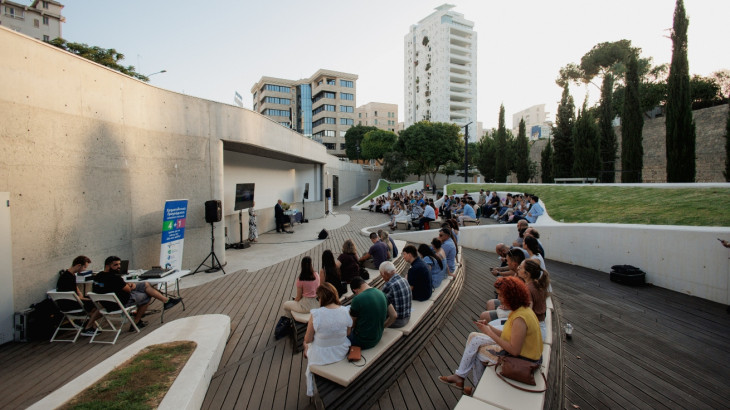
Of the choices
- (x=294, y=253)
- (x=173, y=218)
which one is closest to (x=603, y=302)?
(x=294, y=253)

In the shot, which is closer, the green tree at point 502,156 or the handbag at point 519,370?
the handbag at point 519,370

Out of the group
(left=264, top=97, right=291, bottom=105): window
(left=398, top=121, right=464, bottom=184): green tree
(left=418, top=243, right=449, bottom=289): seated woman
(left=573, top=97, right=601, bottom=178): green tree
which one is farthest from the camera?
(left=264, top=97, right=291, bottom=105): window

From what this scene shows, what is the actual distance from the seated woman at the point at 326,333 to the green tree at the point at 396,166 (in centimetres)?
4076

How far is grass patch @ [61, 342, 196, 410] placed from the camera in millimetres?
2840

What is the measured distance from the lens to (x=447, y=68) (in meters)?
65.2

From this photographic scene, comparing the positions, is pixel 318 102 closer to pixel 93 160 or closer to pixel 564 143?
pixel 564 143

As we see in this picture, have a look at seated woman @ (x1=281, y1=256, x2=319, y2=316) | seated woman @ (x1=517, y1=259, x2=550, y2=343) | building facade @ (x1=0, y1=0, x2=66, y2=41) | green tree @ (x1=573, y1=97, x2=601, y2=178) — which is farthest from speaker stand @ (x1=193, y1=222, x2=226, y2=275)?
building facade @ (x1=0, y1=0, x2=66, y2=41)

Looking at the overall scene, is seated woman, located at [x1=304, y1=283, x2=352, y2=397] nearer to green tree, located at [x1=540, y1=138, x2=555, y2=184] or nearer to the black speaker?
the black speaker

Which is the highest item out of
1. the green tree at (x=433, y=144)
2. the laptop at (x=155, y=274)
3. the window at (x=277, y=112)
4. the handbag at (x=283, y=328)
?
the window at (x=277, y=112)

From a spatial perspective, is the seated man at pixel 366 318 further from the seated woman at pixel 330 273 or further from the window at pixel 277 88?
the window at pixel 277 88

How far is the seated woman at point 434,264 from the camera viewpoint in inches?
210

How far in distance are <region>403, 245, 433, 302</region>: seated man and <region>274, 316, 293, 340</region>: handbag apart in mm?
1906

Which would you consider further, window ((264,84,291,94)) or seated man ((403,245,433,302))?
window ((264,84,291,94))

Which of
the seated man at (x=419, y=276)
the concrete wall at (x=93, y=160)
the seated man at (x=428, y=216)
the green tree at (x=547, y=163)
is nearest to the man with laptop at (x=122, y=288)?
the concrete wall at (x=93, y=160)
